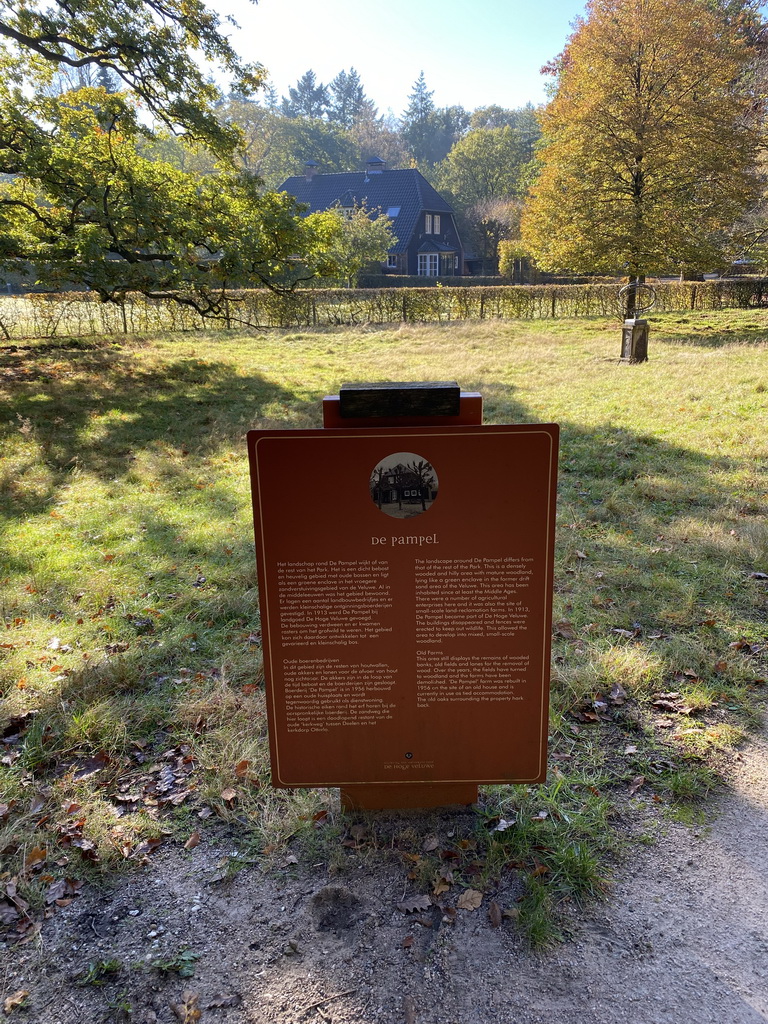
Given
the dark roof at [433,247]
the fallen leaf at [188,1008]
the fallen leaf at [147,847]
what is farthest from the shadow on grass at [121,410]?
the dark roof at [433,247]

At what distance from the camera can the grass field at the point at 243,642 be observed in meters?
2.92

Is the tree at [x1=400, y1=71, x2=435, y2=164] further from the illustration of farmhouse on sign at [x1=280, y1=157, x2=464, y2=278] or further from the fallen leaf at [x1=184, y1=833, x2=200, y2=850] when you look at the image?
the fallen leaf at [x1=184, y1=833, x2=200, y2=850]

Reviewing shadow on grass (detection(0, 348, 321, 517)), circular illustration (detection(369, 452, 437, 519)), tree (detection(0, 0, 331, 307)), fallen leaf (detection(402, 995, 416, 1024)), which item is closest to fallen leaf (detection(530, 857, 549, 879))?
fallen leaf (detection(402, 995, 416, 1024))

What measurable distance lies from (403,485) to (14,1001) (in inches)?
83.5

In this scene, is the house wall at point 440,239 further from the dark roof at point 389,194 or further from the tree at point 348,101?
the tree at point 348,101

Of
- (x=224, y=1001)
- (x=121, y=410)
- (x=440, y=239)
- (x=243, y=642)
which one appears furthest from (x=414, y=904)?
(x=440, y=239)

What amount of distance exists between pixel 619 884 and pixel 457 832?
658 mm

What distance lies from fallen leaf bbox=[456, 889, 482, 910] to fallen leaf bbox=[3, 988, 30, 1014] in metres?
1.50

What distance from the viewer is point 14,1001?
2238mm

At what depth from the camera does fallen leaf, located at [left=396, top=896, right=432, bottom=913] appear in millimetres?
2549

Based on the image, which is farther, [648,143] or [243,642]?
[648,143]

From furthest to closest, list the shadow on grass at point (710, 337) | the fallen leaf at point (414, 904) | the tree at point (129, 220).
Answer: the shadow on grass at point (710, 337) → the tree at point (129, 220) → the fallen leaf at point (414, 904)

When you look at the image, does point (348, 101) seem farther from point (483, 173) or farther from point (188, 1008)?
point (188, 1008)

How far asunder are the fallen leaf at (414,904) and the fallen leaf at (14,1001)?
128 centimetres
